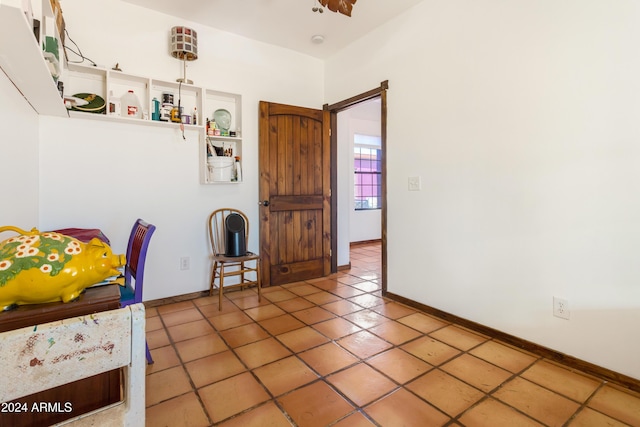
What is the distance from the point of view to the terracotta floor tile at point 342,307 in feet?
9.00

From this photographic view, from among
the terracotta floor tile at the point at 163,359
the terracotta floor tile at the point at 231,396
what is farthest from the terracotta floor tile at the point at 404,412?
the terracotta floor tile at the point at 163,359

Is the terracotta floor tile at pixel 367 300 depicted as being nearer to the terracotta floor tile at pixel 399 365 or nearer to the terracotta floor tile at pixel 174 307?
the terracotta floor tile at pixel 399 365

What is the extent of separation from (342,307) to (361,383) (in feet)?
3.69

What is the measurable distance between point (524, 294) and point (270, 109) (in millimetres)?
2830

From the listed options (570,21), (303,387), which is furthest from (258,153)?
(570,21)

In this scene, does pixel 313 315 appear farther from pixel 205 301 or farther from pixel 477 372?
pixel 477 372

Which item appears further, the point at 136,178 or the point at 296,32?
the point at 296,32

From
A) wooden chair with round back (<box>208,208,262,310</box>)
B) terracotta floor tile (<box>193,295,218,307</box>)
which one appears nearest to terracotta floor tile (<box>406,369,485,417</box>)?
wooden chair with round back (<box>208,208,262,310</box>)

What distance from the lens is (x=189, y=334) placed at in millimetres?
2318

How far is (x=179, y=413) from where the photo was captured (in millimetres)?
1487

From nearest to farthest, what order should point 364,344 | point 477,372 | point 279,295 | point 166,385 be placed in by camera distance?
point 166,385
point 477,372
point 364,344
point 279,295

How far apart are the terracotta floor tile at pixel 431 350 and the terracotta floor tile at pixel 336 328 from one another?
423 millimetres

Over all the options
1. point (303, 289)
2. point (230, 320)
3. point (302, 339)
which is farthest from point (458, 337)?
point (230, 320)

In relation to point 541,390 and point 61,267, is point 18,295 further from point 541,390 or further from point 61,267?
point 541,390
